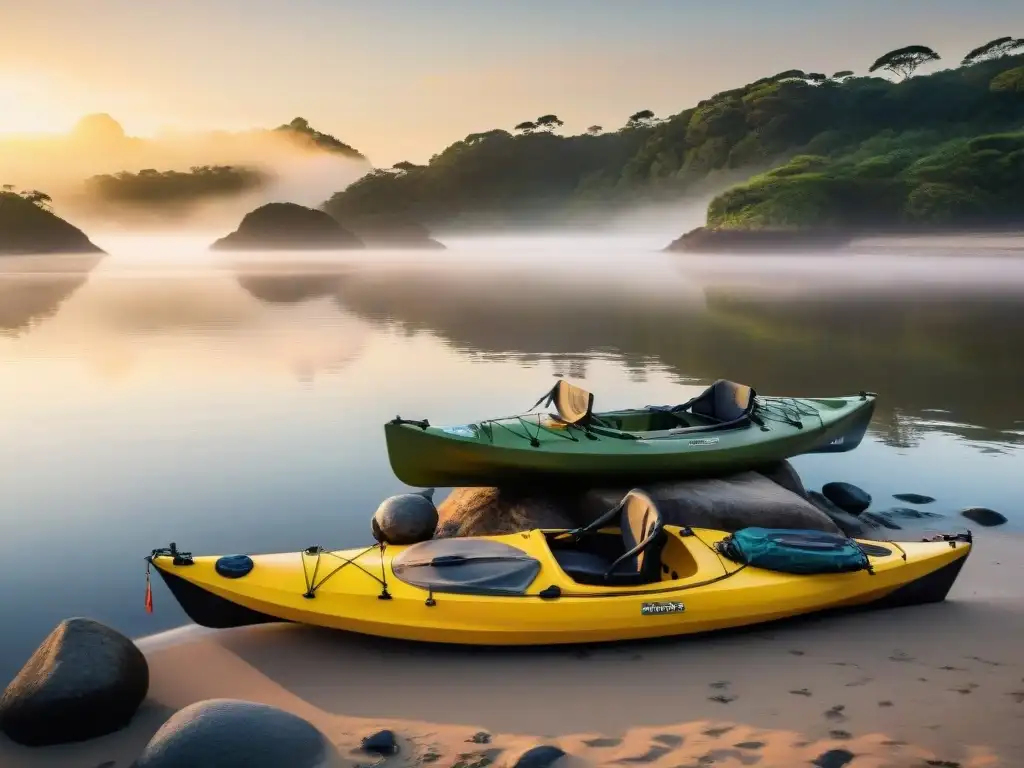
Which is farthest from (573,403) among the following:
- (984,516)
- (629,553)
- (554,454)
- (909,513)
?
(984,516)

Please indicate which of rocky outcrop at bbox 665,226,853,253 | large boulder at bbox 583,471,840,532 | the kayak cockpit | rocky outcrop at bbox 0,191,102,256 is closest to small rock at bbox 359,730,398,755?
large boulder at bbox 583,471,840,532

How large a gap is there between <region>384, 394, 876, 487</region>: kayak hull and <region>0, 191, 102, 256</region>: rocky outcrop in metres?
166

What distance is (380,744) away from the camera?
5727 mm

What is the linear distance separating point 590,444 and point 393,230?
191270mm

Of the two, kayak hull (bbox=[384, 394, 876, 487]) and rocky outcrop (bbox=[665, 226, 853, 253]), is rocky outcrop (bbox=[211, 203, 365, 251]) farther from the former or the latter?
kayak hull (bbox=[384, 394, 876, 487])

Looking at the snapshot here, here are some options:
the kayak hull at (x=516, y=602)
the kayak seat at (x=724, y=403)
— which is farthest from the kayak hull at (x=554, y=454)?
the kayak hull at (x=516, y=602)

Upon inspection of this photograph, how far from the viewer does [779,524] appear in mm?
9297

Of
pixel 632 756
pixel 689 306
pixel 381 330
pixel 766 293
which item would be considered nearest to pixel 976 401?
pixel 632 756

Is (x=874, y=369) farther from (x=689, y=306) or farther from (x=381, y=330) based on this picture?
(x=689, y=306)

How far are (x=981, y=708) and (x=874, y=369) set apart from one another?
18.5 m

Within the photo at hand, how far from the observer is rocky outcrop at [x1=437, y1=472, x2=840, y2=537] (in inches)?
366

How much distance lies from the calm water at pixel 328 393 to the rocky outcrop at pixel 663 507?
149 cm

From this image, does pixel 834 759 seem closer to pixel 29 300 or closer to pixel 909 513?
pixel 909 513

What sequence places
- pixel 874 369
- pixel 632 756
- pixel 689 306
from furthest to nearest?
pixel 689 306, pixel 874 369, pixel 632 756
